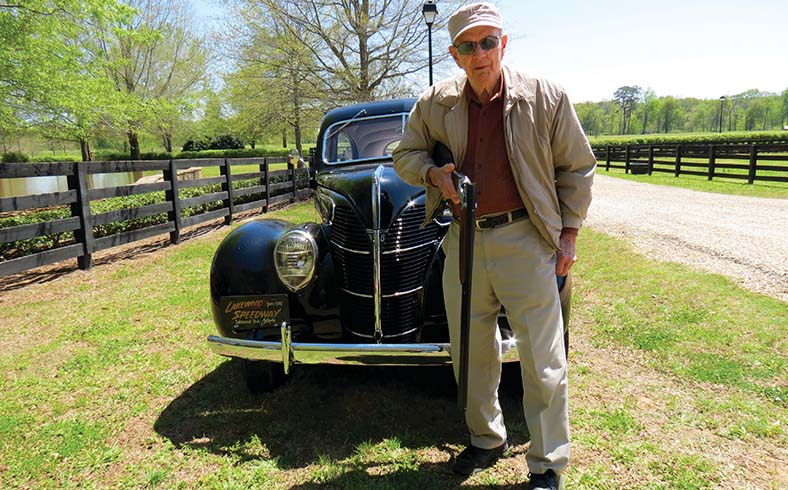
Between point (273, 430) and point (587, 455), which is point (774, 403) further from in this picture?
point (273, 430)

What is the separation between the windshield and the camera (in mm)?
4258

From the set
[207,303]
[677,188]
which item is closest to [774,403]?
[207,303]

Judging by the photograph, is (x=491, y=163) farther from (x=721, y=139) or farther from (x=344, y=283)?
(x=721, y=139)

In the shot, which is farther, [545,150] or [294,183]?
[294,183]

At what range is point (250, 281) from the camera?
115 inches

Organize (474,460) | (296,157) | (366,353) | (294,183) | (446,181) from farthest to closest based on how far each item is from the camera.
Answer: (294,183) < (296,157) < (366,353) < (474,460) < (446,181)

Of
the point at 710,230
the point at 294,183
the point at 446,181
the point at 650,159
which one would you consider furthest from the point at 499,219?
the point at 650,159

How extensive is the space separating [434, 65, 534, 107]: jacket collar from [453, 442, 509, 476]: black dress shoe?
1.71 m

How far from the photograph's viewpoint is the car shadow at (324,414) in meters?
2.78

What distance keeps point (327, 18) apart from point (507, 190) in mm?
18106

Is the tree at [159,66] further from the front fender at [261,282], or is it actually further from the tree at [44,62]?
the front fender at [261,282]

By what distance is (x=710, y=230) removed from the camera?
8.08 meters

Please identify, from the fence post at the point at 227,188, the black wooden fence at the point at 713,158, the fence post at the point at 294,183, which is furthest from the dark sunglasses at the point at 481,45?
the black wooden fence at the point at 713,158

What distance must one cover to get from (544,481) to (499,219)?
120 centimetres
